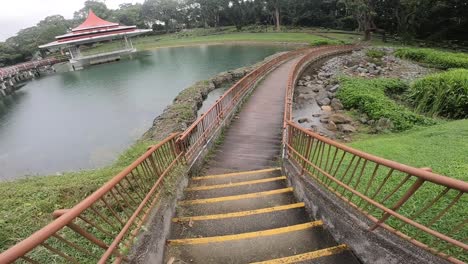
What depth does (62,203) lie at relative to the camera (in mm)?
4922

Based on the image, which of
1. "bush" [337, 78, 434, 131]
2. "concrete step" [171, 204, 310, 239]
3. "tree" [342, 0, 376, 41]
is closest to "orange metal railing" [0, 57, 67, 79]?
"bush" [337, 78, 434, 131]

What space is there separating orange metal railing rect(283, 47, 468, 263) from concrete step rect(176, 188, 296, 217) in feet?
1.97

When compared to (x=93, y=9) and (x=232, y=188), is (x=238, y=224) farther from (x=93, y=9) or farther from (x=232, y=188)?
(x=93, y=9)

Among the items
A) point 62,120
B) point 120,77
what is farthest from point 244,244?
point 120,77

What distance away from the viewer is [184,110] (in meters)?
12.6

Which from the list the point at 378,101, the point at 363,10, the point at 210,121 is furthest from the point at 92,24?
the point at 378,101

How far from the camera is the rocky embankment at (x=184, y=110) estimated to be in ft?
34.7

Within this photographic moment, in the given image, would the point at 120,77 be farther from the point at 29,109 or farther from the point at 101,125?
the point at 101,125

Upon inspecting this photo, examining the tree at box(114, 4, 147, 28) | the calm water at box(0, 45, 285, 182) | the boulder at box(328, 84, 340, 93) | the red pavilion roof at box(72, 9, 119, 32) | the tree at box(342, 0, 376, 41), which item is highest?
the tree at box(114, 4, 147, 28)

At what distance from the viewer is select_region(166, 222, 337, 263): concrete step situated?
3.07 meters

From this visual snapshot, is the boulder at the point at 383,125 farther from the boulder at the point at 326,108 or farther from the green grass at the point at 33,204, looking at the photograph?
the green grass at the point at 33,204

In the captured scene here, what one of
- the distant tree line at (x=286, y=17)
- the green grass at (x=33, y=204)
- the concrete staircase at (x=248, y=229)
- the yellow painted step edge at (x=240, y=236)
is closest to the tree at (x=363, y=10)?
the distant tree line at (x=286, y=17)

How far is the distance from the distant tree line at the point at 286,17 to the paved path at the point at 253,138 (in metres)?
24.8

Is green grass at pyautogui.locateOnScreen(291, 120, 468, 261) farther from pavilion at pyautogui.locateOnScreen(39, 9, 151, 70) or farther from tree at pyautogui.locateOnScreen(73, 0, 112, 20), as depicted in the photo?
tree at pyautogui.locateOnScreen(73, 0, 112, 20)
